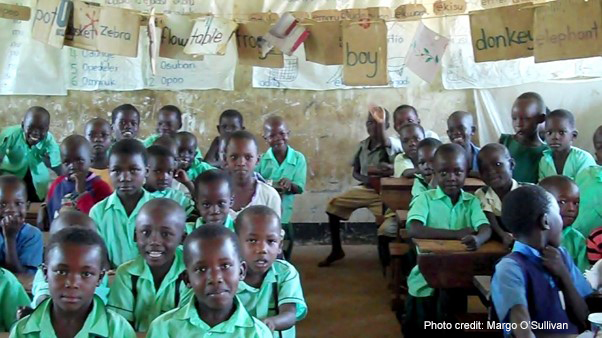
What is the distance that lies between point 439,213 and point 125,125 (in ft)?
8.11

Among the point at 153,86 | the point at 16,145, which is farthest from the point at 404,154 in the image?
the point at 16,145

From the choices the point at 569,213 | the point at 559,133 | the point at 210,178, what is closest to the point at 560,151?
the point at 559,133

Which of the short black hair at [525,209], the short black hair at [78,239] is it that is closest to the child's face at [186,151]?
the short black hair at [78,239]

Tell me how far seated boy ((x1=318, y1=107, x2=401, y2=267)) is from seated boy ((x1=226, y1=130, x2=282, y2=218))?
7.24ft

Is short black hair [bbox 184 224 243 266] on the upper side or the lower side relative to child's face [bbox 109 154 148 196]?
lower

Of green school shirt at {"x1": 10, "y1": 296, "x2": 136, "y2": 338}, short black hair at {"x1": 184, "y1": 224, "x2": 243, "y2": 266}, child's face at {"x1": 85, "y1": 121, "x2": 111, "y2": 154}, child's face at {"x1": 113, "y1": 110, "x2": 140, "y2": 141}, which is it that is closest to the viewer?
green school shirt at {"x1": 10, "y1": 296, "x2": 136, "y2": 338}

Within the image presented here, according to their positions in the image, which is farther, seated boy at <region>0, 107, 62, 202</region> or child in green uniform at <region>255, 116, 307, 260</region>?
child in green uniform at <region>255, 116, 307, 260</region>

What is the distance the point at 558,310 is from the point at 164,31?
3.54 meters

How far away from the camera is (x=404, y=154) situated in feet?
18.1

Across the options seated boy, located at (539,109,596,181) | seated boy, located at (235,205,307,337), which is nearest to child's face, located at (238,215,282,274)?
seated boy, located at (235,205,307,337)

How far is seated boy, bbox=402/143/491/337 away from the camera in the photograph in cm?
373

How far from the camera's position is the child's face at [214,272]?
85.6 inches

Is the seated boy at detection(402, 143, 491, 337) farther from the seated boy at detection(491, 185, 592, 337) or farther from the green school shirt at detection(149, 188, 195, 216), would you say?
the seated boy at detection(491, 185, 592, 337)

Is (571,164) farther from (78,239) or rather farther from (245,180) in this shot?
(78,239)
